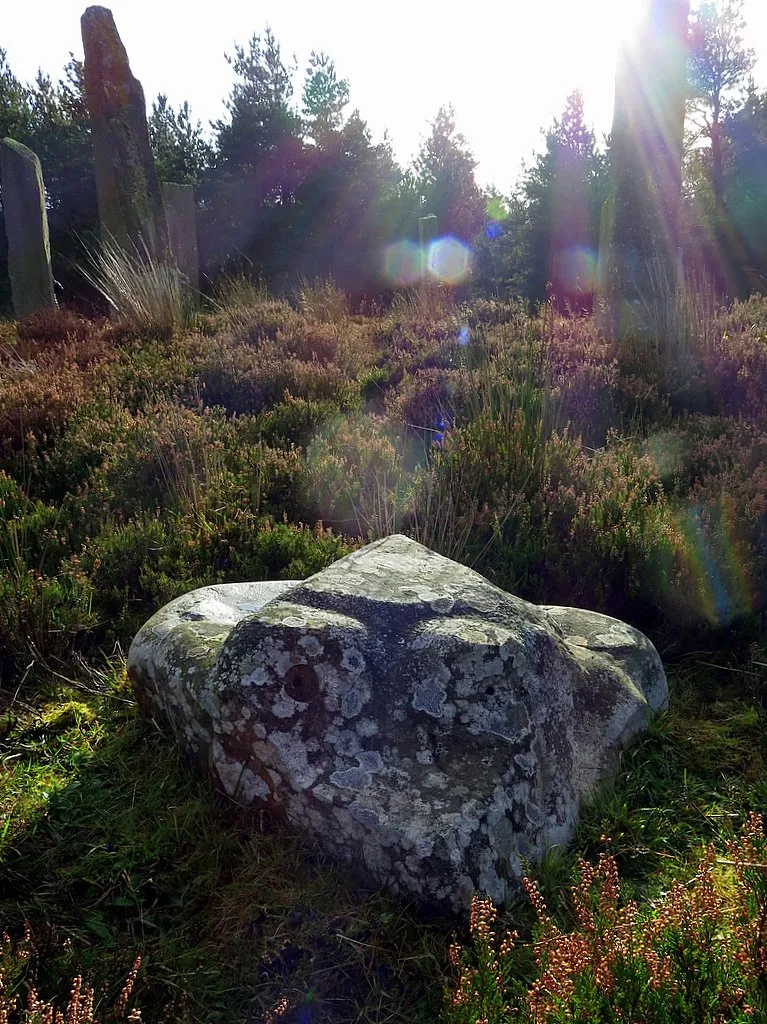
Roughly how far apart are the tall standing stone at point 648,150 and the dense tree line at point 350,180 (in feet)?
22.2

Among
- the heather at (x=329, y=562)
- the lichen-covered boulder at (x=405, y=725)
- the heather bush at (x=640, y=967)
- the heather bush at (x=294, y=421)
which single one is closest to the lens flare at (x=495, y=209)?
the heather at (x=329, y=562)

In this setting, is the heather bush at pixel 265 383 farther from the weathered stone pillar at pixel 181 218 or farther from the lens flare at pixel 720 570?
the weathered stone pillar at pixel 181 218

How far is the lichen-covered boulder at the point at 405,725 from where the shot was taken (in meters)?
1.91

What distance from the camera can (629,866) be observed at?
6.85 ft

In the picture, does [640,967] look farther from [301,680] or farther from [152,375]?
[152,375]

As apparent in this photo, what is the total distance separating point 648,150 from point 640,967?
8807mm

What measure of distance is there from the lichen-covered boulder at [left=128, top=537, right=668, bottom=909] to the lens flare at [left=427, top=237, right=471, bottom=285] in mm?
11040

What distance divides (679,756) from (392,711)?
1152 millimetres

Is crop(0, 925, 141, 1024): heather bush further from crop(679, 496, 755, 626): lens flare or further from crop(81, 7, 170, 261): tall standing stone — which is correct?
crop(81, 7, 170, 261): tall standing stone

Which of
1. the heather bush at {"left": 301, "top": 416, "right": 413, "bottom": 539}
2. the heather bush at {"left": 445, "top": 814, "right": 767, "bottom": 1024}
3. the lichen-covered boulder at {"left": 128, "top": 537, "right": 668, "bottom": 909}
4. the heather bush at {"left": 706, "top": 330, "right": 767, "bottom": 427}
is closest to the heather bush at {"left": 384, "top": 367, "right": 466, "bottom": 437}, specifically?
the heather bush at {"left": 301, "top": 416, "right": 413, "bottom": 539}

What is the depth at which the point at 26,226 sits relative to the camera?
10.5 meters

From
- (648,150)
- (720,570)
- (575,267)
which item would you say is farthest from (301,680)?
(575,267)

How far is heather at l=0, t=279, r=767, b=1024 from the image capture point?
1.68m

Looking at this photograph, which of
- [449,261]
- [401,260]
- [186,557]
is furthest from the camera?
[401,260]
